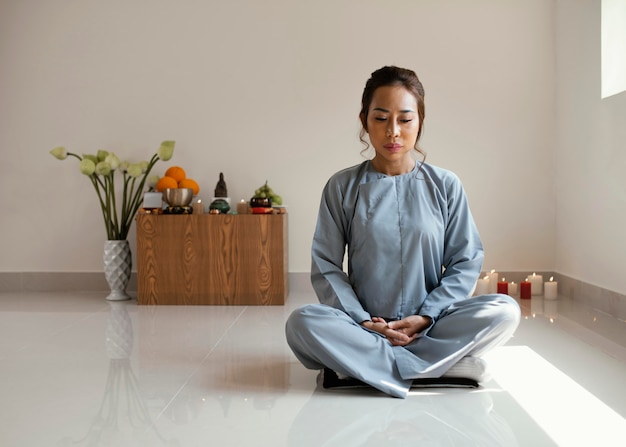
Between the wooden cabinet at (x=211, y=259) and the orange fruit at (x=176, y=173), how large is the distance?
13.9 inches

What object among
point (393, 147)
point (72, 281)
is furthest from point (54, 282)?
point (393, 147)

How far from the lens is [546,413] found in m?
2.00

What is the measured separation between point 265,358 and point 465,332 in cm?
86

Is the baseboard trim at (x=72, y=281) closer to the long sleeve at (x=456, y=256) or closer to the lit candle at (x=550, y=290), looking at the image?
the lit candle at (x=550, y=290)

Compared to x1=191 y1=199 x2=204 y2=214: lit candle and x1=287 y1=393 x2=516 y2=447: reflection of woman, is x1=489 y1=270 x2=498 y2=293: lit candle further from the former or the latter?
x1=287 y1=393 x2=516 y2=447: reflection of woman

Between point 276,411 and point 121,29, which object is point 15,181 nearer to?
point 121,29

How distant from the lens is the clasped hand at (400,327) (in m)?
2.25

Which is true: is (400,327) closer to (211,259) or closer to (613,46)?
(211,259)

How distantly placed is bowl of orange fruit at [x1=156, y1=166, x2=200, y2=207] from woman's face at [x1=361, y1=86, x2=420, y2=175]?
206 centimetres

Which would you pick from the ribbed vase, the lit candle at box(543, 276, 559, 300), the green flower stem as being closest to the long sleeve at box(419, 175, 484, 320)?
the lit candle at box(543, 276, 559, 300)

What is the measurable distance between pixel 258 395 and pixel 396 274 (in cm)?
61

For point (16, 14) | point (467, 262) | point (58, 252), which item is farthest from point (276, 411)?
point (16, 14)

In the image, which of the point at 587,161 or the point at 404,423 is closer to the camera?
the point at 404,423

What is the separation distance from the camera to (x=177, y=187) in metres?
4.36
